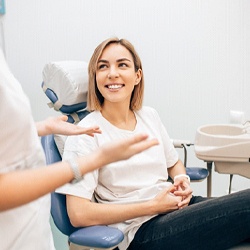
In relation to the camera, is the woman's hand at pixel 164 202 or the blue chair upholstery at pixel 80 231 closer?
the blue chair upholstery at pixel 80 231

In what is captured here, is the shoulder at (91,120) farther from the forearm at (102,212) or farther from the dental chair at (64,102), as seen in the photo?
the forearm at (102,212)

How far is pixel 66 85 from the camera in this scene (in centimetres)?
158

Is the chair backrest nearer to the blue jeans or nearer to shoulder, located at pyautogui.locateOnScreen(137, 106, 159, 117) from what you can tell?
Result: the blue jeans

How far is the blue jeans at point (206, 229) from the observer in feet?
4.15

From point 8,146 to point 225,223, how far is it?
0.86 m

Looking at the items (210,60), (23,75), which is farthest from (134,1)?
(23,75)

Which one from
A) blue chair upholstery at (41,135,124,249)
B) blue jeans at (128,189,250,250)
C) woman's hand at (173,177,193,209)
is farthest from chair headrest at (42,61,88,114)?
blue jeans at (128,189,250,250)

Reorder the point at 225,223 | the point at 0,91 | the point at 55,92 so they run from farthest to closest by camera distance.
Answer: the point at 55,92
the point at 225,223
the point at 0,91

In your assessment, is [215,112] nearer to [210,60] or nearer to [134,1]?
[210,60]

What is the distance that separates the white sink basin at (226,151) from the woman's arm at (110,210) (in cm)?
40

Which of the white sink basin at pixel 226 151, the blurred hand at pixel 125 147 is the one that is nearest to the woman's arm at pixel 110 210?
the white sink basin at pixel 226 151

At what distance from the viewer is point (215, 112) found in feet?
7.64

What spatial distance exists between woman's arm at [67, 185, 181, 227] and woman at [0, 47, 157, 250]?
0.39 metres

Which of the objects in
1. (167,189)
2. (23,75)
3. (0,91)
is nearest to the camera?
(0,91)
